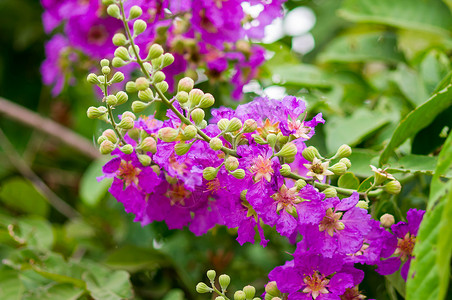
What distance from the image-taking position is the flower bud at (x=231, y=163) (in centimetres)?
65

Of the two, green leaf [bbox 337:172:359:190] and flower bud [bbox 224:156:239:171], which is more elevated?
flower bud [bbox 224:156:239:171]

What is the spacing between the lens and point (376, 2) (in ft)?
4.55

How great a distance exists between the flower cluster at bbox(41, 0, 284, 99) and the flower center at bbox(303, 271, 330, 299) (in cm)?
56

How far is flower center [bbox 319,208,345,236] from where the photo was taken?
669mm

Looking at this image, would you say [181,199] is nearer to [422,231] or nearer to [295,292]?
[295,292]

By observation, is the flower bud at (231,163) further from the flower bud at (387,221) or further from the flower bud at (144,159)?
the flower bud at (387,221)

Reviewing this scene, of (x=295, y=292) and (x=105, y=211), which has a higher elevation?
(x=295, y=292)

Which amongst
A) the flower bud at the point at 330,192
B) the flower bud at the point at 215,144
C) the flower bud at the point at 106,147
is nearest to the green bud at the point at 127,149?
the flower bud at the point at 106,147

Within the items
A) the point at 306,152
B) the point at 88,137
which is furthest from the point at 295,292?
the point at 88,137

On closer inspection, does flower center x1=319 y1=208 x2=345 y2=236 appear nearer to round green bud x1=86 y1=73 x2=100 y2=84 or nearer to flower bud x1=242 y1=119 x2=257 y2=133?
flower bud x1=242 y1=119 x2=257 y2=133

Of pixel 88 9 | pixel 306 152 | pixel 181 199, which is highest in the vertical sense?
pixel 88 9

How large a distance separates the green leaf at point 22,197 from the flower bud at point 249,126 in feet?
3.51

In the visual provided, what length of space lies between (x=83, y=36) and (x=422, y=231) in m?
0.98

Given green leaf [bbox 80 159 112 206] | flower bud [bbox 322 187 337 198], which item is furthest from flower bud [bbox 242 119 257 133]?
green leaf [bbox 80 159 112 206]
